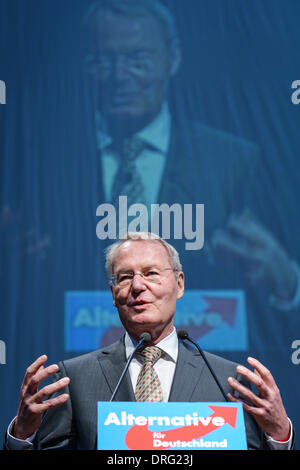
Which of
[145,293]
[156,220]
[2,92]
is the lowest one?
[145,293]

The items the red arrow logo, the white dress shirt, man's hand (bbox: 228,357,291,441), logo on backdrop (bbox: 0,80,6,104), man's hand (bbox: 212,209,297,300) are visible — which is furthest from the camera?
logo on backdrop (bbox: 0,80,6,104)

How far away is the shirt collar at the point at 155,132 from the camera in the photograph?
3887mm

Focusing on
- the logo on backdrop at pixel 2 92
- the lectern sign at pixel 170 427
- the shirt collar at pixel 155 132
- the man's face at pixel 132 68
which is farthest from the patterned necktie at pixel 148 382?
the logo on backdrop at pixel 2 92

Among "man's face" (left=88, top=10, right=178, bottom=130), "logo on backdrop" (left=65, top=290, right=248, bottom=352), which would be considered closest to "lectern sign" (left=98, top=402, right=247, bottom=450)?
"logo on backdrop" (left=65, top=290, right=248, bottom=352)

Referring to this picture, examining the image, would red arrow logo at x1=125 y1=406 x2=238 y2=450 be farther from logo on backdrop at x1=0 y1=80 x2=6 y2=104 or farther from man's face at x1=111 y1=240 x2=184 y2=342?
logo on backdrop at x1=0 y1=80 x2=6 y2=104

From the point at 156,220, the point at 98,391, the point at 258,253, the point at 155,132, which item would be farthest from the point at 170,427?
the point at 155,132

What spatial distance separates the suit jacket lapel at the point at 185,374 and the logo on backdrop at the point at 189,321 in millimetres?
1655

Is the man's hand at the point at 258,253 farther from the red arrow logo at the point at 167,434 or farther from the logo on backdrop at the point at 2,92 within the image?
the red arrow logo at the point at 167,434

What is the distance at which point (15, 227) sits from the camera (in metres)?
3.79

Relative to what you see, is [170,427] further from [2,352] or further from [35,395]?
[2,352]

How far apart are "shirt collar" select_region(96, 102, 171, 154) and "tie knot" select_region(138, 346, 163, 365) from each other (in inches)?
90.7

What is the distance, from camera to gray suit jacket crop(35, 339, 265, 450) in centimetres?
162

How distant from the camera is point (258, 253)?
371 cm

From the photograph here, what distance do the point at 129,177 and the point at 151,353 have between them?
2149 mm
